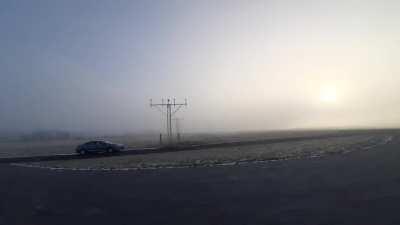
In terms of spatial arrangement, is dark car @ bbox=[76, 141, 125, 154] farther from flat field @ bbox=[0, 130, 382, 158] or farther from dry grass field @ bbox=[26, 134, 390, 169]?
flat field @ bbox=[0, 130, 382, 158]

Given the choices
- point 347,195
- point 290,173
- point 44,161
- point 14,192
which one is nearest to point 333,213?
point 347,195

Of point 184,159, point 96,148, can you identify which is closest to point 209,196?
point 184,159

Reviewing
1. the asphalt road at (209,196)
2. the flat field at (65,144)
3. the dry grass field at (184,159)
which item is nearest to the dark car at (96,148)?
the dry grass field at (184,159)

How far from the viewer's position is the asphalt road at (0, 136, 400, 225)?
14.1 metres

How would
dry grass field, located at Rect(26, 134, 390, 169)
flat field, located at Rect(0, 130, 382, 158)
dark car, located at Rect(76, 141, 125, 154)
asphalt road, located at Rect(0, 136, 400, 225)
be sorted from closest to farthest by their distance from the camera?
asphalt road, located at Rect(0, 136, 400, 225) → dry grass field, located at Rect(26, 134, 390, 169) → dark car, located at Rect(76, 141, 125, 154) → flat field, located at Rect(0, 130, 382, 158)

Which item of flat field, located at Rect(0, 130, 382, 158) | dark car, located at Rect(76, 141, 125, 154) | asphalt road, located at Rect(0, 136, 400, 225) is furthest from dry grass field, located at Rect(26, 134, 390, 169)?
flat field, located at Rect(0, 130, 382, 158)

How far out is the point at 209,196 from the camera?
1834 cm

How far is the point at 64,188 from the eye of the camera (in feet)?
73.2

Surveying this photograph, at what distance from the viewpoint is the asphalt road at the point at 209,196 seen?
46.2 feet

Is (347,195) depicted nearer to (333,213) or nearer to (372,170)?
(333,213)

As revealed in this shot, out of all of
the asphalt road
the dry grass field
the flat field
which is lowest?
the asphalt road

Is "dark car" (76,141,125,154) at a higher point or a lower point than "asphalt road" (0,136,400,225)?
higher

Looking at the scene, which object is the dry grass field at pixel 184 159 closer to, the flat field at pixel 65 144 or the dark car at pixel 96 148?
the dark car at pixel 96 148

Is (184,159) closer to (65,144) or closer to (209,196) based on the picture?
(209,196)
